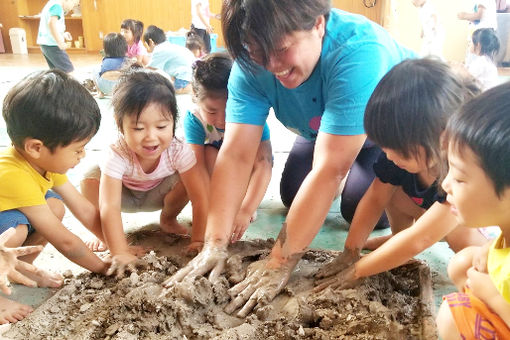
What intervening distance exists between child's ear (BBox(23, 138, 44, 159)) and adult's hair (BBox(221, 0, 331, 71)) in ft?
2.09

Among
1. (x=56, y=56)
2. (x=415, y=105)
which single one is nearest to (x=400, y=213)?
(x=415, y=105)

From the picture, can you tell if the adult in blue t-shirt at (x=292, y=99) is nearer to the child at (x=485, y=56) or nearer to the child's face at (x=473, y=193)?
the child's face at (x=473, y=193)

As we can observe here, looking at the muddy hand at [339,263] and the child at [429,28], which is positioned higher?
the child at [429,28]

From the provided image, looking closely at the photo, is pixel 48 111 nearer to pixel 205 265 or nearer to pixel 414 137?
pixel 205 265

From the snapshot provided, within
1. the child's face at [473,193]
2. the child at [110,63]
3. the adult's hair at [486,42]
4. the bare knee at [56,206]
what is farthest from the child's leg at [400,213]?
the child at [110,63]

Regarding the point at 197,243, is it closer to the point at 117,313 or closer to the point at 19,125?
the point at 117,313

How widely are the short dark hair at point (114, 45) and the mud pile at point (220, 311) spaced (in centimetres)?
377

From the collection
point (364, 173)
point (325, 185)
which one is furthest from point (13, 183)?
point (364, 173)

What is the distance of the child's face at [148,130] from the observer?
1521 mm

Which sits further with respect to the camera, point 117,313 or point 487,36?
point 487,36

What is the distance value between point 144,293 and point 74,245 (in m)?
0.31

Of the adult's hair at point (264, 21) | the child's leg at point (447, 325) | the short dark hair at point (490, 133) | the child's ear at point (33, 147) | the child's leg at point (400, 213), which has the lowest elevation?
the child's leg at point (400, 213)

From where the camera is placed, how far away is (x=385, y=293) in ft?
4.50

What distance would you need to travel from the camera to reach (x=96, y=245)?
1.72 m
